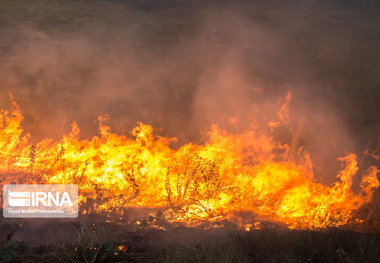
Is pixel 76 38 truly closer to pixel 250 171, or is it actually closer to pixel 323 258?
pixel 250 171

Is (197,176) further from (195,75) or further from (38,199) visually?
(195,75)

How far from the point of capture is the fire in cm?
498

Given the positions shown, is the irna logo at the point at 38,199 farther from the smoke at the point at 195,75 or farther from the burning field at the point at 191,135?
the smoke at the point at 195,75

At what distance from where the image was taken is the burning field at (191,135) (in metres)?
3.90

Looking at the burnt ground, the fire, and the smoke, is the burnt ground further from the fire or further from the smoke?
the smoke

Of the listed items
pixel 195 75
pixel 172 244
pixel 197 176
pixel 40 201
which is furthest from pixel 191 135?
pixel 40 201

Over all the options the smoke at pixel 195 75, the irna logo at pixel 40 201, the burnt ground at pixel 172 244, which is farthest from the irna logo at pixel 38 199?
the smoke at pixel 195 75

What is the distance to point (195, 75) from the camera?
8344 millimetres

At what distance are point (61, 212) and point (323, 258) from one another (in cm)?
378

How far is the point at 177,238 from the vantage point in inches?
160

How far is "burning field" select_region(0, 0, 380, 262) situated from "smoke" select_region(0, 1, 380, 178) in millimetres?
44

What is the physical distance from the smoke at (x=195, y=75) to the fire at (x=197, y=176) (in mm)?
575

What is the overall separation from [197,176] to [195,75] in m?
3.78

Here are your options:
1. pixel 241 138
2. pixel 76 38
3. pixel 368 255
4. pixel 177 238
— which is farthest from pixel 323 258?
pixel 76 38
